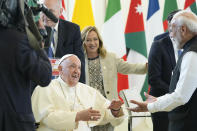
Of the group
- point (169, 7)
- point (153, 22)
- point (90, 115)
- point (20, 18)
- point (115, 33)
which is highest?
point (169, 7)

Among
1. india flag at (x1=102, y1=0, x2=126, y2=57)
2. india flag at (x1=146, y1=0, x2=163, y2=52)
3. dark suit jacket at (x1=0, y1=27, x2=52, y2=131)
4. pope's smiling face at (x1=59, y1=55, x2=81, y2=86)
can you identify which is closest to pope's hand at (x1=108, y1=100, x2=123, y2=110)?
pope's smiling face at (x1=59, y1=55, x2=81, y2=86)

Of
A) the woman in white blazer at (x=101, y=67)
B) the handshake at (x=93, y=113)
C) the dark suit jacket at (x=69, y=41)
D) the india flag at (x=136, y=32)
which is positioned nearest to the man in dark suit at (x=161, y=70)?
the woman in white blazer at (x=101, y=67)

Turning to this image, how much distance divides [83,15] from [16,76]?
4.74 m

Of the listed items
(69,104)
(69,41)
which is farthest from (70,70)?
(69,41)

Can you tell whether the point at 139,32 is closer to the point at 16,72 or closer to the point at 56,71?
the point at 56,71

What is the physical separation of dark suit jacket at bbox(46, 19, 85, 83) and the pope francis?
0.96 ft

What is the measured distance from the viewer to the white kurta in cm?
360

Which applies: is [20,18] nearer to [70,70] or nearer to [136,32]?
[70,70]

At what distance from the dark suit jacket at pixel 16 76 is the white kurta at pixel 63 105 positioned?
1292 mm

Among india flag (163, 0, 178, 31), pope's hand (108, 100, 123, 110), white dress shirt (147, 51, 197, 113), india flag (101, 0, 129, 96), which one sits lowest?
pope's hand (108, 100, 123, 110)

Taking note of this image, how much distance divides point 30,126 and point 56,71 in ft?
6.19

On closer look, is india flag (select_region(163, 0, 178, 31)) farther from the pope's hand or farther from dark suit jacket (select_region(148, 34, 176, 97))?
the pope's hand

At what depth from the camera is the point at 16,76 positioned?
227cm

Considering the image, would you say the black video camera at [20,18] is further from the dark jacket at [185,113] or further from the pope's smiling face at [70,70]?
the pope's smiling face at [70,70]
